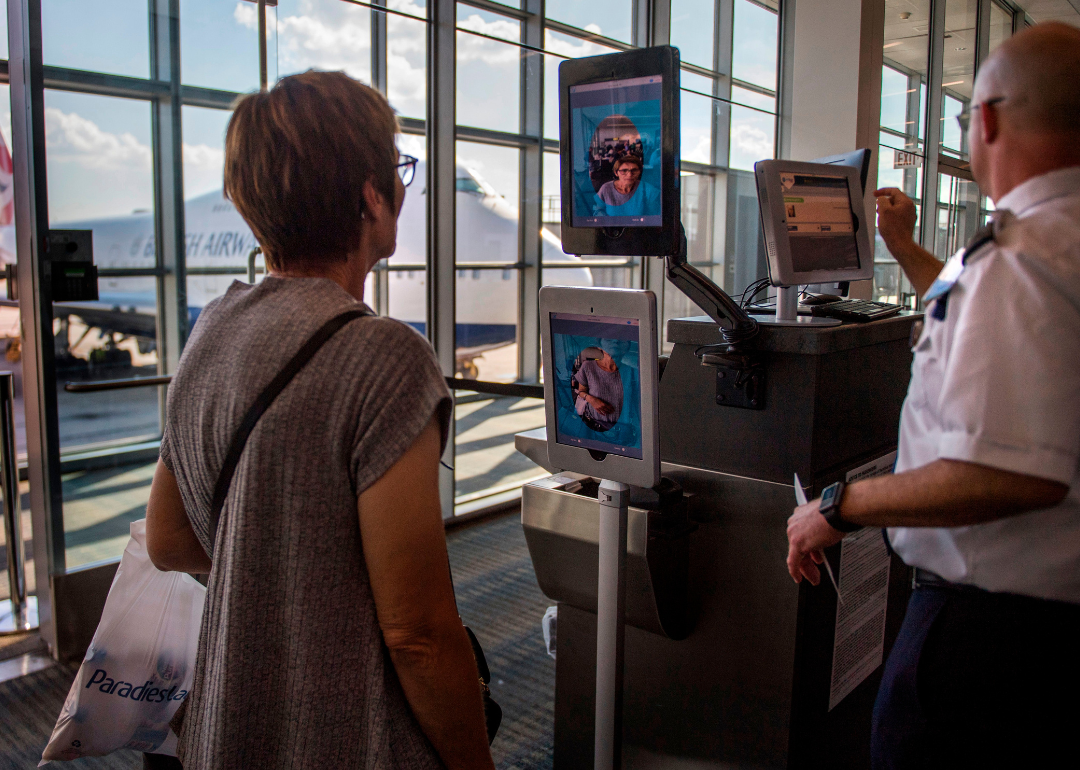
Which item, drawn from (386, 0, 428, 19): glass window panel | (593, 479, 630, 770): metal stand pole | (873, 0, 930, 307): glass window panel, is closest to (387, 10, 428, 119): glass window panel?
(386, 0, 428, 19): glass window panel

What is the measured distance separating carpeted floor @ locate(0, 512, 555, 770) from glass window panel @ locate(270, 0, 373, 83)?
2.44 meters

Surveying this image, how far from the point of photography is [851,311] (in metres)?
1.93

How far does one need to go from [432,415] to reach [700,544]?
120 cm

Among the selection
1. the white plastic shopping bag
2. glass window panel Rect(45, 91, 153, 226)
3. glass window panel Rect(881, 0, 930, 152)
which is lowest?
the white plastic shopping bag

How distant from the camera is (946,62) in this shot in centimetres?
885

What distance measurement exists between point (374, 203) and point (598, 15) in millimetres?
4965

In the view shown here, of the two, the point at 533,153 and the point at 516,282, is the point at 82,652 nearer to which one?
the point at 516,282

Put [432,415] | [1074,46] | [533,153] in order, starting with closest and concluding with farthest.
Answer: [432,415]
[1074,46]
[533,153]

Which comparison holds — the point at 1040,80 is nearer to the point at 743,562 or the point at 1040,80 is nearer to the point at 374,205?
the point at 374,205

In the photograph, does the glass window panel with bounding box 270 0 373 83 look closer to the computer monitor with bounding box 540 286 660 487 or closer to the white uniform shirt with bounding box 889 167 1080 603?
the computer monitor with bounding box 540 286 660 487

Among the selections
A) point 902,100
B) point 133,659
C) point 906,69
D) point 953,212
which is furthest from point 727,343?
point 953,212

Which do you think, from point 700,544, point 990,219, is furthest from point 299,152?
point 700,544

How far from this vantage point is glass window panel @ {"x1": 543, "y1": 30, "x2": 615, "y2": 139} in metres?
4.87

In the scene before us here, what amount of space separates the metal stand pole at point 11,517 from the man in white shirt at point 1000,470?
294 centimetres
